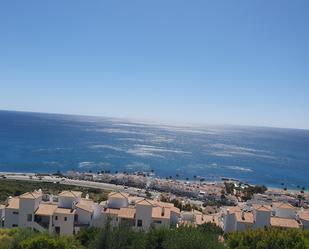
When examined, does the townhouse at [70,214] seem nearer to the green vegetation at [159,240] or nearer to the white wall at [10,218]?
the white wall at [10,218]

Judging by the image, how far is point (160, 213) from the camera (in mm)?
32750

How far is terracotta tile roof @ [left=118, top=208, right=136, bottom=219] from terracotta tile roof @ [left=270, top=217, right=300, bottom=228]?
11344 mm

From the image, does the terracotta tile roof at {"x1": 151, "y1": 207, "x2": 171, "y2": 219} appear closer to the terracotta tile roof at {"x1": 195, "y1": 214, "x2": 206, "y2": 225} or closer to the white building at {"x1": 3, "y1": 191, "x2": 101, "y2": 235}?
the terracotta tile roof at {"x1": 195, "y1": 214, "x2": 206, "y2": 225}

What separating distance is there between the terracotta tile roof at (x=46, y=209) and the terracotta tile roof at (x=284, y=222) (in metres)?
17.8

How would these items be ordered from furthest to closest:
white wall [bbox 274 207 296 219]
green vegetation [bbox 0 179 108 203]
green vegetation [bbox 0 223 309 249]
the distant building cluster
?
green vegetation [bbox 0 179 108 203] → white wall [bbox 274 207 296 219] → the distant building cluster → green vegetation [bbox 0 223 309 249]

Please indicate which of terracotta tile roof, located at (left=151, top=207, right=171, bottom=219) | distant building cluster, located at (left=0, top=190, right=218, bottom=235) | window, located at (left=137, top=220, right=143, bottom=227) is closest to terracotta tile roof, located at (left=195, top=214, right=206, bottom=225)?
distant building cluster, located at (left=0, top=190, right=218, bottom=235)

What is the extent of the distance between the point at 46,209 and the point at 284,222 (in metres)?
19.6

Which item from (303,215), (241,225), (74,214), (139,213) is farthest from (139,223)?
(303,215)

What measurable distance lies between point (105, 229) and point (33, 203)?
11795mm

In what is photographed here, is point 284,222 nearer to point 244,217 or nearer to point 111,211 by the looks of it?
point 244,217

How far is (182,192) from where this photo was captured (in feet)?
→ 220

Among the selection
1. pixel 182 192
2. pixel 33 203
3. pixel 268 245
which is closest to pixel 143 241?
pixel 268 245

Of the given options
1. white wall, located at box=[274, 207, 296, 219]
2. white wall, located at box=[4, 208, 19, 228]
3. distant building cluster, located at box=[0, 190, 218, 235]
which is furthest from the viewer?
white wall, located at box=[274, 207, 296, 219]

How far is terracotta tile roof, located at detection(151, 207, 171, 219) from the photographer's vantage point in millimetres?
32031
